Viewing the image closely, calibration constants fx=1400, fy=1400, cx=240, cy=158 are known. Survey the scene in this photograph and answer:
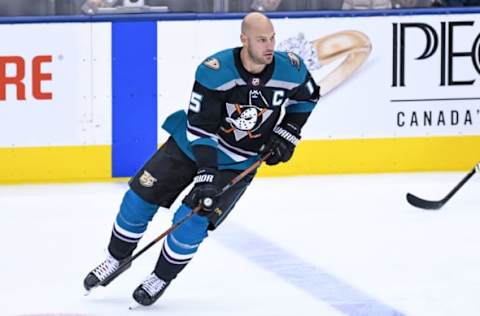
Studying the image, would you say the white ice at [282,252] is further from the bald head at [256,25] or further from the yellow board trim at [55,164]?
the bald head at [256,25]

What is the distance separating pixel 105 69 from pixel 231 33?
688 mm

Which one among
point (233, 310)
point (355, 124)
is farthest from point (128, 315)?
point (355, 124)

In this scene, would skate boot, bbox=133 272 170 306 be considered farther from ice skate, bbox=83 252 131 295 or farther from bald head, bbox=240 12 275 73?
bald head, bbox=240 12 275 73

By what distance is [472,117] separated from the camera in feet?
24.8

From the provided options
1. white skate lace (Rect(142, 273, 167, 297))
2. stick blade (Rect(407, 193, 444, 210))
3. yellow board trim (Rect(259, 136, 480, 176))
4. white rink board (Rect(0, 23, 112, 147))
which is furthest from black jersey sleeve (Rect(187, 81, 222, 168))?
yellow board trim (Rect(259, 136, 480, 176))

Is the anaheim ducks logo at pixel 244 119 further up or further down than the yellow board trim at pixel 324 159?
further up

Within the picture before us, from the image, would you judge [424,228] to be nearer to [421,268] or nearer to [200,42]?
[421,268]

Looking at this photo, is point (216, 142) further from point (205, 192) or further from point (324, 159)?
point (324, 159)

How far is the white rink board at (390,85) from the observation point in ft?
24.3

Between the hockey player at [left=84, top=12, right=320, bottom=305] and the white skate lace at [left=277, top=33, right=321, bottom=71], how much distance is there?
270 centimetres

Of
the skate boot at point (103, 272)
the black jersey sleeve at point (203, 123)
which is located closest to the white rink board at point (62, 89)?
the skate boot at point (103, 272)

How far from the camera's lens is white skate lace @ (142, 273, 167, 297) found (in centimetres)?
450

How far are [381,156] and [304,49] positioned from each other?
0.71 m

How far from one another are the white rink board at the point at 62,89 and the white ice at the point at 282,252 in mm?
275
